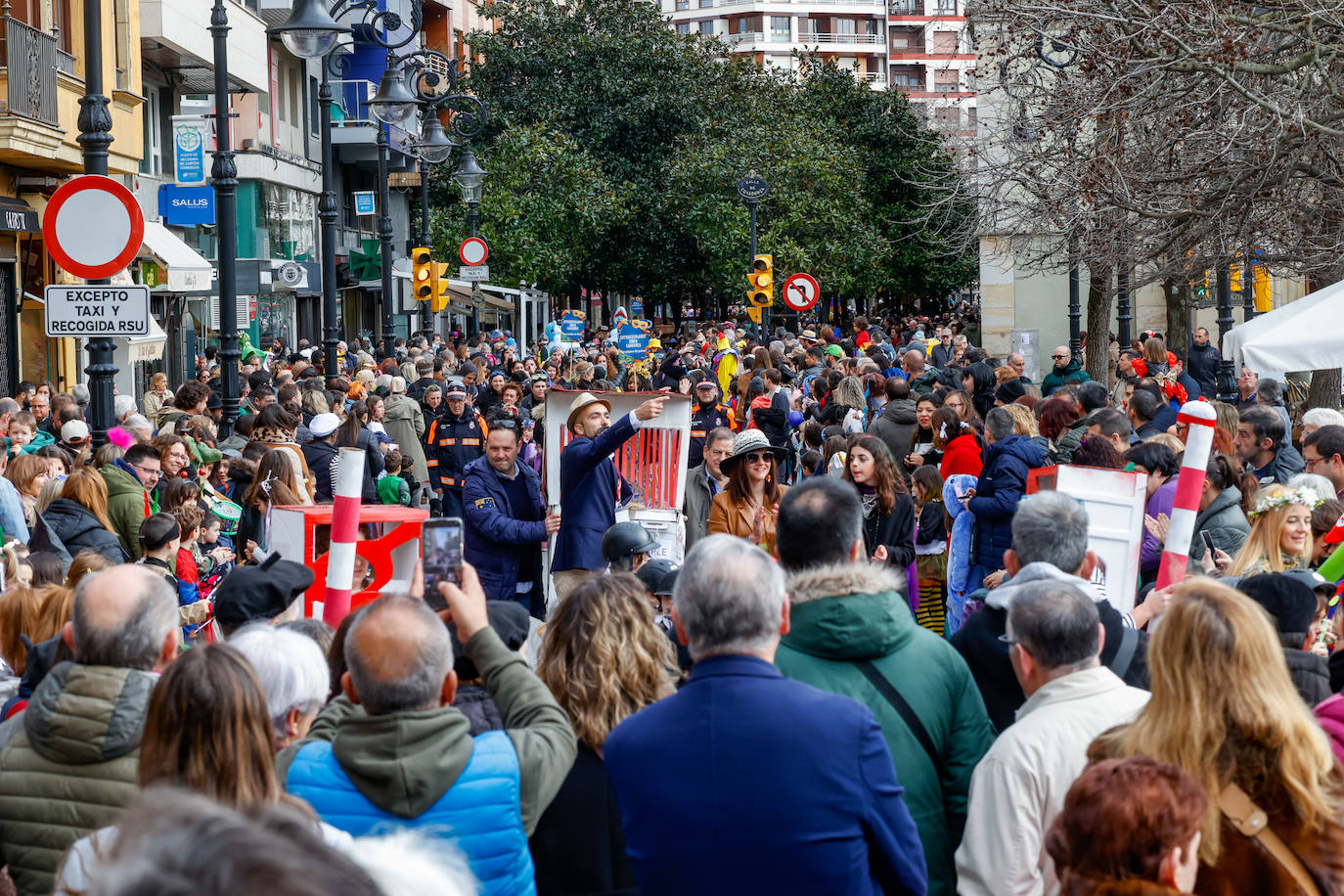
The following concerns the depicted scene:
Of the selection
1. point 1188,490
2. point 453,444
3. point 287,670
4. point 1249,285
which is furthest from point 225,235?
point 1249,285

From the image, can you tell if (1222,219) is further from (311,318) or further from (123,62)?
(311,318)

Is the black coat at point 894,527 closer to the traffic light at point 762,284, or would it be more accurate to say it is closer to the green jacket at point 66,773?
the green jacket at point 66,773

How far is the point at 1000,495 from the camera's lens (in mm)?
8680

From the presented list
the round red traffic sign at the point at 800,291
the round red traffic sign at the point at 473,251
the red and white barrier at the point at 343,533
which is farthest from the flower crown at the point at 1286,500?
the round red traffic sign at the point at 473,251

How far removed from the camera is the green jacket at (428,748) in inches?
133

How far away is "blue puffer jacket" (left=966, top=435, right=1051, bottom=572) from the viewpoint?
28.3 feet

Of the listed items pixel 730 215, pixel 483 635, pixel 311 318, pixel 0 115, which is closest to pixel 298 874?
pixel 483 635

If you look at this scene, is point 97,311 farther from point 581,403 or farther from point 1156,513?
point 1156,513

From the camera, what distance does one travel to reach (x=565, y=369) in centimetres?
2372

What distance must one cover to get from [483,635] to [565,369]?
1986 centimetres

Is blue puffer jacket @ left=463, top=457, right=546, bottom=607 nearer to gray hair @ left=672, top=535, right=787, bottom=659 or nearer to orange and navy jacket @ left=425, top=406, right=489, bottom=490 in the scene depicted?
orange and navy jacket @ left=425, top=406, right=489, bottom=490

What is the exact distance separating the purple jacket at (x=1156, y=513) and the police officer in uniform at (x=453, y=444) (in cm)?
736

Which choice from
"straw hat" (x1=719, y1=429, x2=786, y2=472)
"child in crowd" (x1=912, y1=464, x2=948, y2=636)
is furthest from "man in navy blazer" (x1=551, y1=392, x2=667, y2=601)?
Answer: "child in crowd" (x1=912, y1=464, x2=948, y2=636)

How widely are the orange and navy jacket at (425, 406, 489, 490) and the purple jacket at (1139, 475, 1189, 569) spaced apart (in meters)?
7.40
